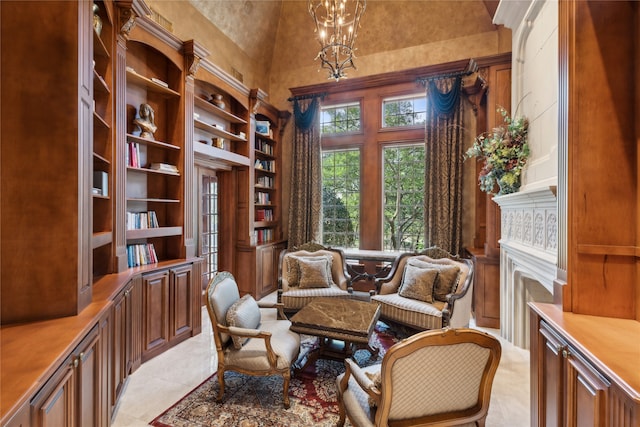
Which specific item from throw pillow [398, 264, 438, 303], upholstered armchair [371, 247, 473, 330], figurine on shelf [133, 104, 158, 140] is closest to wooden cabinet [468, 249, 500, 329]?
upholstered armchair [371, 247, 473, 330]

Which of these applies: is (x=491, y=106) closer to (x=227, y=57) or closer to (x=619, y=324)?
(x=619, y=324)

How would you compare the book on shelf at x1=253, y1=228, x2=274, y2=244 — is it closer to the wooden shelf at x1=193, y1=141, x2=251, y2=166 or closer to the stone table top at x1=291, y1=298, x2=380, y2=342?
the wooden shelf at x1=193, y1=141, x2=251, y2=166

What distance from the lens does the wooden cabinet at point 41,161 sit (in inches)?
59.3

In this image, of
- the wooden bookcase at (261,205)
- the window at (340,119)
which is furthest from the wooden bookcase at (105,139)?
the window at (340,119)

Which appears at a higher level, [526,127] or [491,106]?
[491,106]

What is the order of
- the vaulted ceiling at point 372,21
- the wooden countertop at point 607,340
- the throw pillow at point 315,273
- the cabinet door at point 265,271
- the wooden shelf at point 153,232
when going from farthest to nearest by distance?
the cabinet door at point 265,271
the vaulted ceiling at point 372,21
the throw pillow at point 315,273
the wooden shelf at point 153,232
the wooden countertop at point 607,340

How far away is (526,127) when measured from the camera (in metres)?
3.07

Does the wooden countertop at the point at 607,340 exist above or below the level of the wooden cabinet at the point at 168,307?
above

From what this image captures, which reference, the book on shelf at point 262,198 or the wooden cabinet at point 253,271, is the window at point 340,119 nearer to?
the book on shelf at point 262,198

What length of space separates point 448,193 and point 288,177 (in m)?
2.97

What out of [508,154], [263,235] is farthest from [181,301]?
[508,154]

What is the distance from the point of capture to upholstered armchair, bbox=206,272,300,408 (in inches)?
88.3

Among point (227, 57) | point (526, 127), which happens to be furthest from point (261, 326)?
point (227, 57)

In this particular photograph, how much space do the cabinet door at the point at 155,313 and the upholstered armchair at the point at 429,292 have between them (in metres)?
2.35
